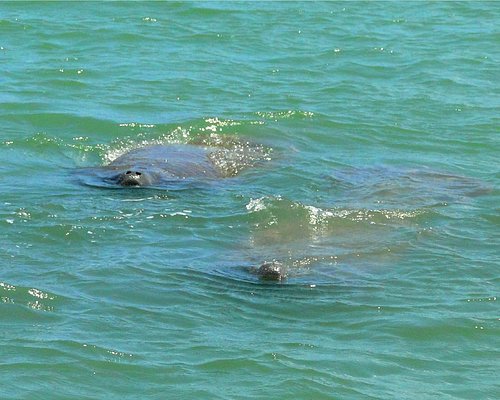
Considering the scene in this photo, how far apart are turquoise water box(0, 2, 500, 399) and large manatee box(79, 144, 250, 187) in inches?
8.2

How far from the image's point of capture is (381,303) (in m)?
8.66

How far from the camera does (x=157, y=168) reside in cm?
1179

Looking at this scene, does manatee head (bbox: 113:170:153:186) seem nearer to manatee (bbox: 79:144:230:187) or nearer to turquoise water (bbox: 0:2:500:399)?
manatee (bbox: 79:144:230:187)

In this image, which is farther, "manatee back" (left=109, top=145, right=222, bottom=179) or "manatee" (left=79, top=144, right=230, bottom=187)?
"manatee back" (left=109, top=145, right=222, bottom=179)

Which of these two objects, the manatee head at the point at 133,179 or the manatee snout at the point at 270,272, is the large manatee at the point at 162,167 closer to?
the manatee head at the point at 133,179

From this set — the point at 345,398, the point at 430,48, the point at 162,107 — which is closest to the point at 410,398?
the point at 345,398

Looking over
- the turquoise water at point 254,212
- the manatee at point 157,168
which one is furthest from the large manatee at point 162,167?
the turquoise water at point 254,212

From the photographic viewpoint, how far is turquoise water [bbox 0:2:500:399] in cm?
756

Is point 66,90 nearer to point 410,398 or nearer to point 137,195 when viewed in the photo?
point 137,195

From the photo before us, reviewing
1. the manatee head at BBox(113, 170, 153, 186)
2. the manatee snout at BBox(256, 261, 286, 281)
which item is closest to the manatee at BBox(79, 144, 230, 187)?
the manatee head at BBox(113, 170, 153, 186)

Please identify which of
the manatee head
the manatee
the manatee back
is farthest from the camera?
the manatee back

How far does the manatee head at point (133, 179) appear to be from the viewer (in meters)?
11.2

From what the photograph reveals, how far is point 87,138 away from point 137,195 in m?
2.62

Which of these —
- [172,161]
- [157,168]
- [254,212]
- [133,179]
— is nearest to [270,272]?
[254,212]
